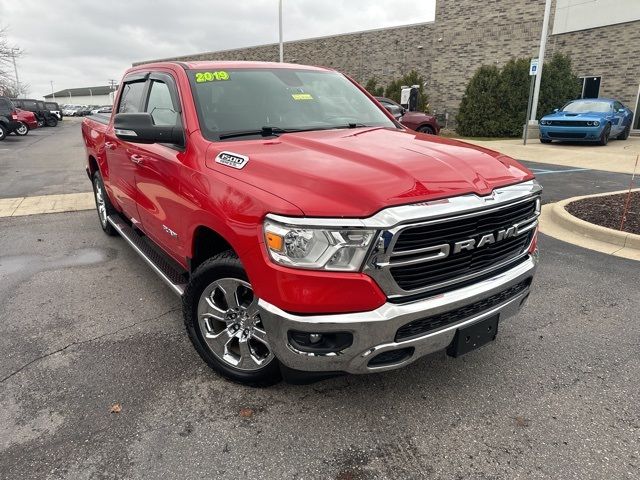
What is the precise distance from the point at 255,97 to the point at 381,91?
25.8 meters

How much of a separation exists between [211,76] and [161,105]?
551 mm

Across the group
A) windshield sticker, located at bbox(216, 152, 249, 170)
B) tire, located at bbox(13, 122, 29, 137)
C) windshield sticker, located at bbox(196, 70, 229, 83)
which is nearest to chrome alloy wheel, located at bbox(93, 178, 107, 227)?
windshield sticker, located at bbox(196, 70, 229, 83)

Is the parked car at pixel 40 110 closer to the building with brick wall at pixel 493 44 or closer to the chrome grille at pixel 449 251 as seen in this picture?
the building with brick wall at pixel 493 44

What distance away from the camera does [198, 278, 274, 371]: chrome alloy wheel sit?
8.83 ft

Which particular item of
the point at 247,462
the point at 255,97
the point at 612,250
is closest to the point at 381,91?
the point at 612,250

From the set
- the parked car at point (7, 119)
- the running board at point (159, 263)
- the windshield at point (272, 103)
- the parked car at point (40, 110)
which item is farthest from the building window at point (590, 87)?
the parked car at point (40, 110)

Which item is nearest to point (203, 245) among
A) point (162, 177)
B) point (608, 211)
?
point (162, 177)

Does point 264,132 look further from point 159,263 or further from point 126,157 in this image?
point 126,157

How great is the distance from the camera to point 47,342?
350 cm

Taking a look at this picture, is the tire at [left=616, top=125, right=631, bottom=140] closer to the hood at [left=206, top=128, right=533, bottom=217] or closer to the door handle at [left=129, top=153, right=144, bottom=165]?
the hood at [left=206, top=128, right=533, bottom=217]

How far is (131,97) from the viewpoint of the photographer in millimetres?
4680

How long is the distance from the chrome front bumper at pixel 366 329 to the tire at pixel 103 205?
4189 mm

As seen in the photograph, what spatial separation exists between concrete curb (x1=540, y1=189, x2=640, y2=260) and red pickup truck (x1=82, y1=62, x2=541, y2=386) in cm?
319

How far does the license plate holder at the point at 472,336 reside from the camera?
8.17ft
